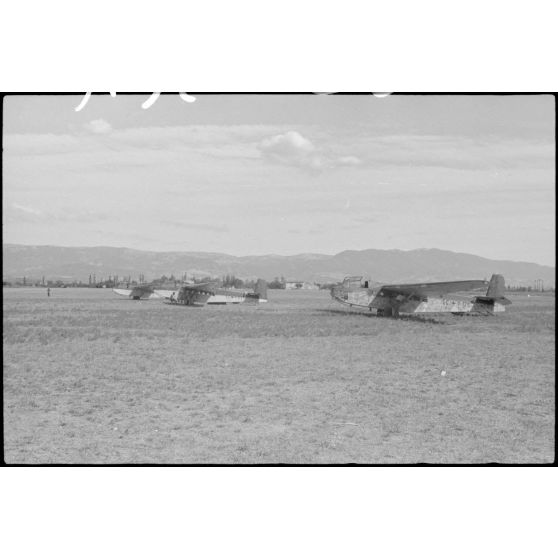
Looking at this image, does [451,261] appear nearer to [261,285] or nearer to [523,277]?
[523,277]

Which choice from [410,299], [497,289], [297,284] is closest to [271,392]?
[297,284]

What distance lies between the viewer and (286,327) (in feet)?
34.1

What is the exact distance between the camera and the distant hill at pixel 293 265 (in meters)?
7.22

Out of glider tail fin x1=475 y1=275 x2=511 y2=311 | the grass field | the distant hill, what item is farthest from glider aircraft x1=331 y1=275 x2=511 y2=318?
the distant hill

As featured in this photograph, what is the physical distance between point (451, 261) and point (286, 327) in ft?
13.7

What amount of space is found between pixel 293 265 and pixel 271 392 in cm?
231

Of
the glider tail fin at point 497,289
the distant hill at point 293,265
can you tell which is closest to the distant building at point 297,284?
the distant hill at point 293,265

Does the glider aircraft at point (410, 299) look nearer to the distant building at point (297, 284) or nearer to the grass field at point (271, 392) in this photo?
the grass field at point (271, 392)

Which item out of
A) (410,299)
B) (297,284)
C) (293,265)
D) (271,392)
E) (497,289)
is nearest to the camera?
(271,392)

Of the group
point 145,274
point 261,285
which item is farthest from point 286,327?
point 145,274

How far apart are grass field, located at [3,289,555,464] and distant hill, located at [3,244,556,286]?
0.76 meters

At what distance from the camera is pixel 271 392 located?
624 cm

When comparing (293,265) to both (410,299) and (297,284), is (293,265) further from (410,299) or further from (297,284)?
(410,299)

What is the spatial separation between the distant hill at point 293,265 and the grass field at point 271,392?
0.76m
